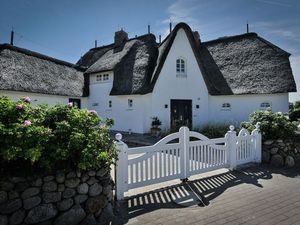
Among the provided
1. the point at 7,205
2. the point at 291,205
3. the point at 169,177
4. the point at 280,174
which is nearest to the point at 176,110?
the point at 280,174

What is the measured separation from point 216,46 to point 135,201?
18.0 metres

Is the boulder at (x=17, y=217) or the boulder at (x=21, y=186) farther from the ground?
the boulder at (x=21, y=186)

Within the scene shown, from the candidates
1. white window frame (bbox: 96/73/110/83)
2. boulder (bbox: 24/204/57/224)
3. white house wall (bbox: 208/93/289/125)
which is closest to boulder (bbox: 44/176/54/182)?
boulder (bbox: 24/204/57/224)

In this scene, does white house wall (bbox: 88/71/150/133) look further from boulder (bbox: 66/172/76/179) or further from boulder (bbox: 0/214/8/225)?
boulder (bbox: 0/214/8/225)

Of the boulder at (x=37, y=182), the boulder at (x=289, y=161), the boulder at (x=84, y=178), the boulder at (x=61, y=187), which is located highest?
the boulder at (x=37, y=182)

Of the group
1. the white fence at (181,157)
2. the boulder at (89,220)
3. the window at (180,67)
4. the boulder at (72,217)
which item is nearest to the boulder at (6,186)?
the boulder at (72,217)

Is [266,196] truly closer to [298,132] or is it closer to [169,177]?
[169,177]

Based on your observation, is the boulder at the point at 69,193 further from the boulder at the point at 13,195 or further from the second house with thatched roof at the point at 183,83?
the second house with thatched roof at the point at 183,83

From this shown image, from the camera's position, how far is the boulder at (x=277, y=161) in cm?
731

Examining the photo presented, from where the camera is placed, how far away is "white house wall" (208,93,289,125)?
15.1 m

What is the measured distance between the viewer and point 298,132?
26.0ft

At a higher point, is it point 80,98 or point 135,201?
point 80,98

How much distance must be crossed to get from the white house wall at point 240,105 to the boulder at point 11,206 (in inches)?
594

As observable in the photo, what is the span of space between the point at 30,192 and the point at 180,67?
1382 cm
